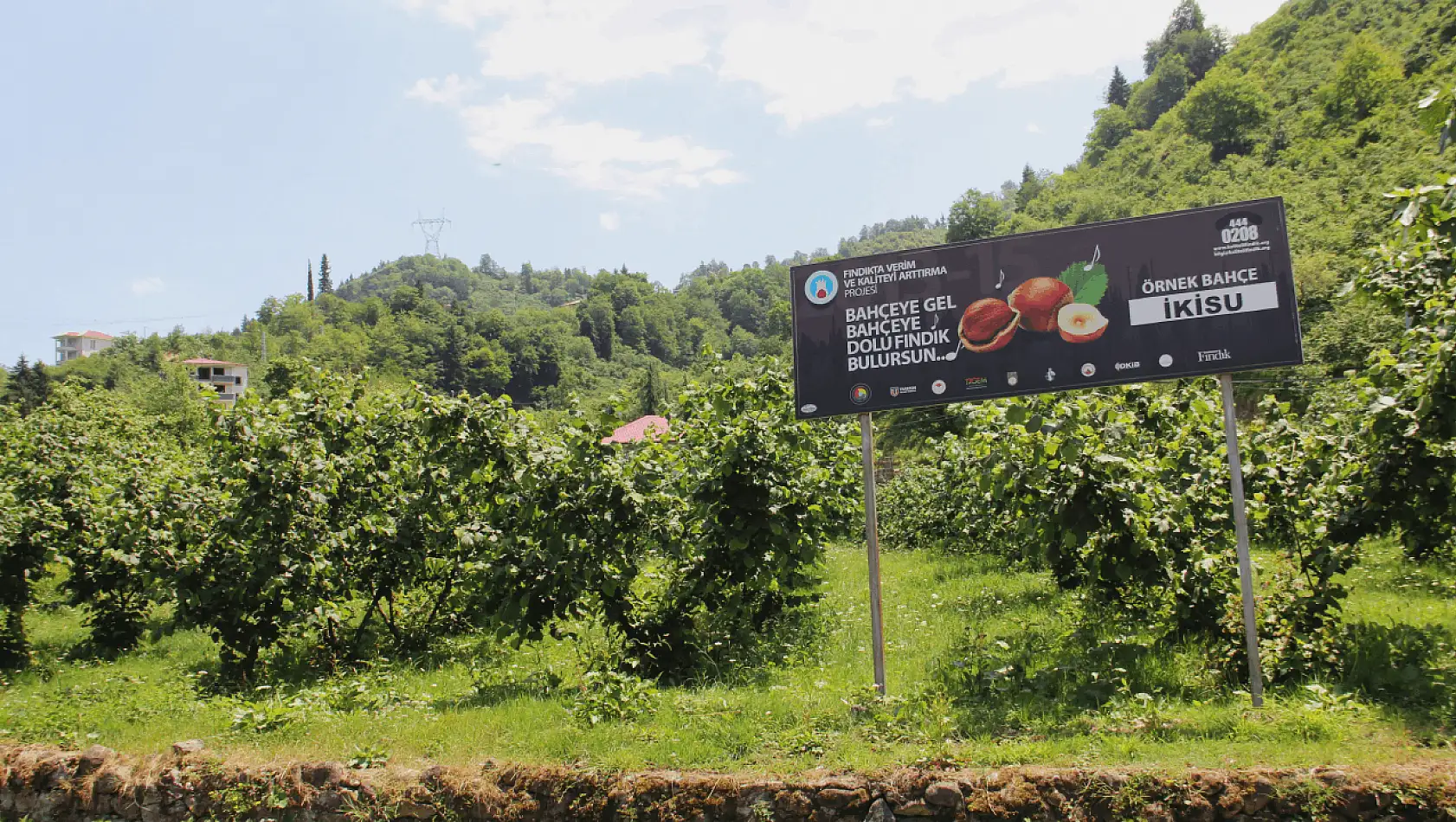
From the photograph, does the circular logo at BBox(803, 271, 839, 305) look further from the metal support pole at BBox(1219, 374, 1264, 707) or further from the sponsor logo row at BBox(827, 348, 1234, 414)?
the metal support pole at BBox(1219, 374, 1264, 707)

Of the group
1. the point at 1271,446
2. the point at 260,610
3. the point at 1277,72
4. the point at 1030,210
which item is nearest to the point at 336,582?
the point at 260,610

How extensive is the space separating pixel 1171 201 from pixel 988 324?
211 feet

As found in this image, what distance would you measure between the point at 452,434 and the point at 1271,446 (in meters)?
7.66

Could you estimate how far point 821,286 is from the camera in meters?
7.45

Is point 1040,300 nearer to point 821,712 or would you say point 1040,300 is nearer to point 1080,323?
point 1080,323

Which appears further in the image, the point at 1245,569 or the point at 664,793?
the point at 1245,569

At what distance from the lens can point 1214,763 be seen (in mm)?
5355

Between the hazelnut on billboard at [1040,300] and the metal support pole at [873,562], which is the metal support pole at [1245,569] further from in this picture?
the metal support pole at [873,562]

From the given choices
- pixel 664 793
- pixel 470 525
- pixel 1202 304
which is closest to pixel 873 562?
pixel 664 793

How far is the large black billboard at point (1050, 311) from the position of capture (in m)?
6.39

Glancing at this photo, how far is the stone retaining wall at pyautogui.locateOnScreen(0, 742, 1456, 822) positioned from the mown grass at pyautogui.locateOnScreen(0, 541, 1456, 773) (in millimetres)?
212

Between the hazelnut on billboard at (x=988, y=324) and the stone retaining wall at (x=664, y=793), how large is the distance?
310 centimetres

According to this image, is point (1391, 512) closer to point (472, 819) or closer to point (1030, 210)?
point (472, 819)

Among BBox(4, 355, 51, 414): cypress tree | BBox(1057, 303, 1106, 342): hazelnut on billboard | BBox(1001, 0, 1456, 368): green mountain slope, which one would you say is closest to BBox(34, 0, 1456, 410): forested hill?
BBox(1001, 0, 1456, 368): green mountain slope
